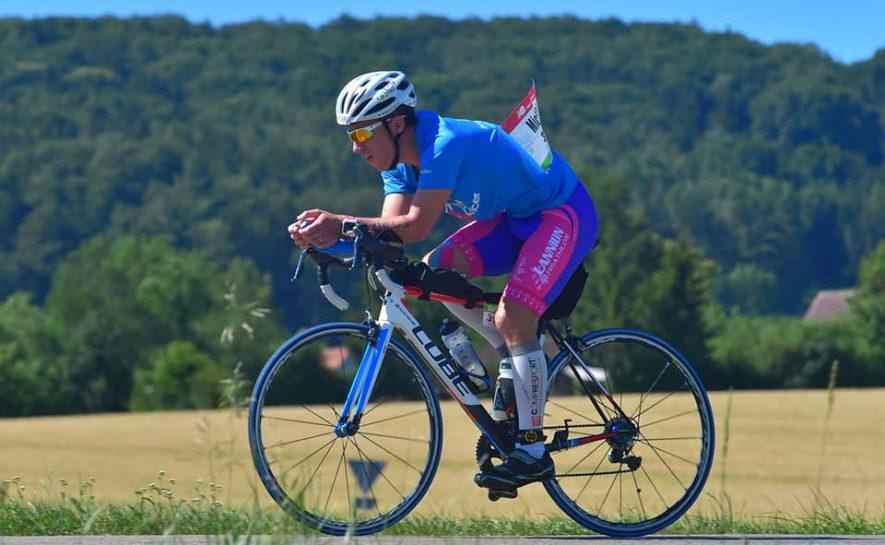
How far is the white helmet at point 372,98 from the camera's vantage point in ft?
19.7

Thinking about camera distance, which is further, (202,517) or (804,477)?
(804,477)

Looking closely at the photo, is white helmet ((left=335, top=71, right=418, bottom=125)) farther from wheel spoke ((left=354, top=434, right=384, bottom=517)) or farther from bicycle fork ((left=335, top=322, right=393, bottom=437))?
wheel spoke ((left=354, top=434, right=384, bottom=517))

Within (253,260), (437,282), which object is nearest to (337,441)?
(437,282)

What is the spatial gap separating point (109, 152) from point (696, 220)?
71481 millimetres

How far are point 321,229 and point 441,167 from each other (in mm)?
536

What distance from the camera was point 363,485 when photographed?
6.12 m

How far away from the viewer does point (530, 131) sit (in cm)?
641

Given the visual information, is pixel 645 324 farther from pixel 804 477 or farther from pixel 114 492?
pixel 114 492

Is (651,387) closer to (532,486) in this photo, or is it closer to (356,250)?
(356,250)

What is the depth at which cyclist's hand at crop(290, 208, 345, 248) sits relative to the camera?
593 centimetres

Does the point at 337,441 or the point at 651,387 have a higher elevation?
the point at 651,387

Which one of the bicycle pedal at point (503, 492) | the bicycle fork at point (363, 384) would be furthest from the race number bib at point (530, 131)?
the bicycle pedal at point (503, 492)

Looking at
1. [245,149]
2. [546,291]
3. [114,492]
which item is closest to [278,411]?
[546,291]

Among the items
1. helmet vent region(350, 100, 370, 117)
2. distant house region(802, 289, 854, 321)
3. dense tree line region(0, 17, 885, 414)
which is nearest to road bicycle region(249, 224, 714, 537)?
helmet vent region(350, 100, 370, 117)
